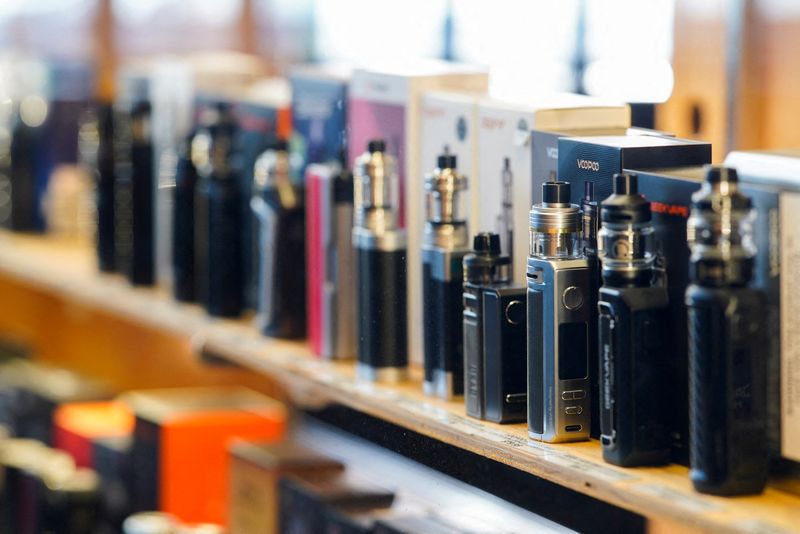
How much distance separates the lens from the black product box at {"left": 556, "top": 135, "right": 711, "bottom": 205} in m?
1.20

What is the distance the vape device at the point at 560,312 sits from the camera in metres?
1.21

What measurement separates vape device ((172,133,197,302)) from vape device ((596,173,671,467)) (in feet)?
3.66

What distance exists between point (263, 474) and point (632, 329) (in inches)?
37.1

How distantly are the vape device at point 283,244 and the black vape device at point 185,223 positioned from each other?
282mm

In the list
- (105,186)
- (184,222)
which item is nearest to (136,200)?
(105,186)

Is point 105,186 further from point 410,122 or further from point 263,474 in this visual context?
point 410,122

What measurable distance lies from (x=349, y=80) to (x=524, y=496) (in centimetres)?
72

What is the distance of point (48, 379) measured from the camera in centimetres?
304

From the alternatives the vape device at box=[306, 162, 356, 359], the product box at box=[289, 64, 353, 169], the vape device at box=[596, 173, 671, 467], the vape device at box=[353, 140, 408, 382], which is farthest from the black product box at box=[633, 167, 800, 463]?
the product box at box=[289, 64, 353, 169]

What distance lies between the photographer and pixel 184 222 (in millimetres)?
2141

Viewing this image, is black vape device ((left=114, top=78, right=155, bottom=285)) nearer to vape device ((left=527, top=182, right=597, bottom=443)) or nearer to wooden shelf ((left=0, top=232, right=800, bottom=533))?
wooden shelf ((left=0, top=232, right=800, bottom=533))

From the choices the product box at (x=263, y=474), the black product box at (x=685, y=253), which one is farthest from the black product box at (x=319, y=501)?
the black product box at (x=685, y=253)

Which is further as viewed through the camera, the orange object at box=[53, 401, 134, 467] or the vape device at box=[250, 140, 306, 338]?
the orange object at box=[53, 401, 134, 467]

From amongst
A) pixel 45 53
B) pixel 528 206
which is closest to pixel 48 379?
pixel 528 206
